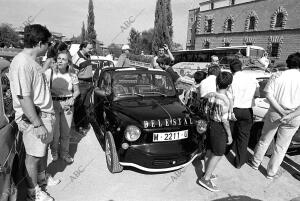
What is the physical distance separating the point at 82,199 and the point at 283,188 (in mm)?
3151

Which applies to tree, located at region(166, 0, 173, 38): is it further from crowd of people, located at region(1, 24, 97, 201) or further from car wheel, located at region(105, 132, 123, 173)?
car wheel, located at region(105, 132, 123, 173)

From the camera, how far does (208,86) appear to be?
4.62 meters

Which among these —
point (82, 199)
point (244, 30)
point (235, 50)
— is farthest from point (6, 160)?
point (244, 30)

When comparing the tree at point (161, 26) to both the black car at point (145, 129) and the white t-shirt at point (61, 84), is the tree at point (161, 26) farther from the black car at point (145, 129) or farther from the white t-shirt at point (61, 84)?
the white t-shirt at point (61, 84)

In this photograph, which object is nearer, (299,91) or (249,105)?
(299,91)

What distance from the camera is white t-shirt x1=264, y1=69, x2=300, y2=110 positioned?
3641mm

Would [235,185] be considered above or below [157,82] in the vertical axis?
below

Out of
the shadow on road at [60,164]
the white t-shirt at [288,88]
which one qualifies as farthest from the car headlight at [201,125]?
the shadow on road at [60,164]

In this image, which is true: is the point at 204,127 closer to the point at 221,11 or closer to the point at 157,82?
the point at 157,82

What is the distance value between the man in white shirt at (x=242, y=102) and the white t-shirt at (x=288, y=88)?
42 centimetres

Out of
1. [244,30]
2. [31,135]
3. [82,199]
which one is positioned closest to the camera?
[31,135]

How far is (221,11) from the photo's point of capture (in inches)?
1414

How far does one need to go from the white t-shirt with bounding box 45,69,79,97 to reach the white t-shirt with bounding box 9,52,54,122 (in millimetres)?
997

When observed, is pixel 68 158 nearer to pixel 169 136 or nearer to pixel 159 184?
pixel 159 184
